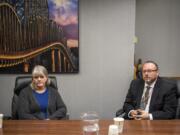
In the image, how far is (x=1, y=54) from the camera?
4.35 metres

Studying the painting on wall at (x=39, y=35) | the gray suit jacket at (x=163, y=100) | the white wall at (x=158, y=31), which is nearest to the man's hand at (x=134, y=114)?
the gray suit jacket at (x=163, y=100)

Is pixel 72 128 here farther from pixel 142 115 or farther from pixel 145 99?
pixel 145 99

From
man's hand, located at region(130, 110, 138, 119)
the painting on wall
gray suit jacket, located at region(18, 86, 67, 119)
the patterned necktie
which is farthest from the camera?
the painting on wall

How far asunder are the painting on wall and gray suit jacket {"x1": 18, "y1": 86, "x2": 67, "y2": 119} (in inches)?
33.3

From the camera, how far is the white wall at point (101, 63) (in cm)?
428

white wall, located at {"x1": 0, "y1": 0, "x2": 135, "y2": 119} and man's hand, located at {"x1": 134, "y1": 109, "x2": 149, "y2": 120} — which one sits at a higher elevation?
white wall, located at {"x1": 0, "y1": 0, "x2": 135, "y2": 119}

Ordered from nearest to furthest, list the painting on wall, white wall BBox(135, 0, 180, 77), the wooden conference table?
the wooden conference table < the painting on wall < white wall BBox(135, 0, 180, 77)

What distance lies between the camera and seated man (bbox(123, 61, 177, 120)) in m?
3.53

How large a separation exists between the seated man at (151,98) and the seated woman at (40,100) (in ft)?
2.73

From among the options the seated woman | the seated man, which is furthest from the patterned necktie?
the seated woman

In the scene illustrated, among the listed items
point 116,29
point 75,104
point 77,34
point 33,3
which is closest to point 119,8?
point 116,29

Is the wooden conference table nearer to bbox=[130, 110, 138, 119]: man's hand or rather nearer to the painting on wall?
bbox=[130, 110, 138, 119]: man's hand

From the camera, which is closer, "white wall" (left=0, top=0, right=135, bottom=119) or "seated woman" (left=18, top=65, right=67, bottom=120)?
"seated woman" (left=18, top=65, right=67, bottom=120)

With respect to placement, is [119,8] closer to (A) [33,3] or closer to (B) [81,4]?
(B) [81,4]
